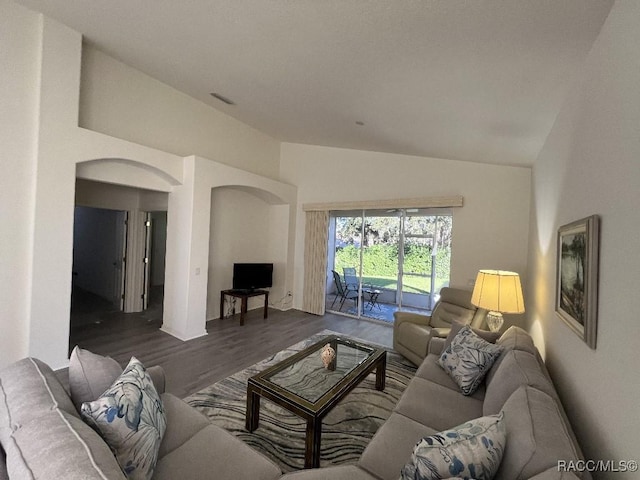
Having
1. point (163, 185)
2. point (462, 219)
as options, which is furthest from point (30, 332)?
point (462, 219)

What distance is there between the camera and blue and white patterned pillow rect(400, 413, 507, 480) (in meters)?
1.02

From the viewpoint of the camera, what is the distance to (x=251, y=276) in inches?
202

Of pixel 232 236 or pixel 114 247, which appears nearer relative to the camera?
pixel 232 236

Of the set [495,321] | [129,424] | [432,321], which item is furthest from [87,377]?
[432,321]

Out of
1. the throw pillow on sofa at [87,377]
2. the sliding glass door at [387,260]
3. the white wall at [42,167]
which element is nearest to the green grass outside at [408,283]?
the sliding glass door at [387,260]

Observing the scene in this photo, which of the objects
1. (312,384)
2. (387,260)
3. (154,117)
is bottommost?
(312,384)

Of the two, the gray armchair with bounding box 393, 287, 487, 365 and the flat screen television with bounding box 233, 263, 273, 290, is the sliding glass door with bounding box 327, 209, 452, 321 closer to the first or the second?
the gray armchair with bounding box 393, 287, 487, 365

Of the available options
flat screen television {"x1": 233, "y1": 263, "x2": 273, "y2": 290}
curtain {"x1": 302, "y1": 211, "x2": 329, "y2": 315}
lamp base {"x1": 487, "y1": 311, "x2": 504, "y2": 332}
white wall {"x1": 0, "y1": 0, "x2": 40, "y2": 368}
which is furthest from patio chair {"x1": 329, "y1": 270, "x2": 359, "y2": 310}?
white wall {"x1": 0, "y1": 0, "x2": 40, "y2": 368}

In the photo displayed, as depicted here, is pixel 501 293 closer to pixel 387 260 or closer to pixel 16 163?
pixel 387 260

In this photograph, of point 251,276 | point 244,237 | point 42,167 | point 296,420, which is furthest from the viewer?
point 244,237

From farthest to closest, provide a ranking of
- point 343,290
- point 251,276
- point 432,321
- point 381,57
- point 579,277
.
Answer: point 343,290
point 251,276
point 432,321
point 381,57
point 579,277

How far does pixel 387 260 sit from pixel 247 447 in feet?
14.2

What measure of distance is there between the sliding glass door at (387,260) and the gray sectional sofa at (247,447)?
9.70 ft

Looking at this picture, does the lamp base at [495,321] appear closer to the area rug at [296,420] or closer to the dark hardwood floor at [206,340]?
the area rug at [296,420]
